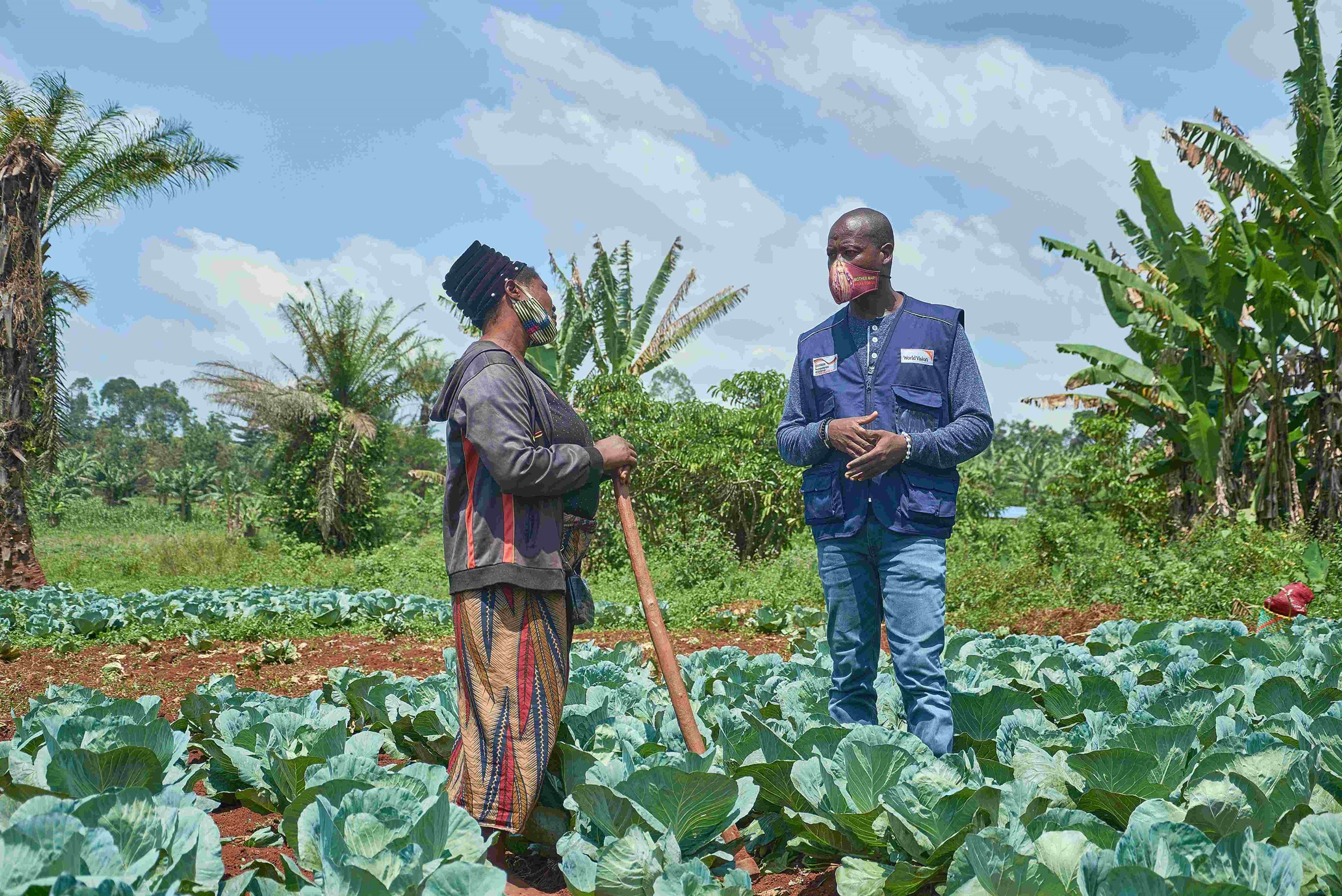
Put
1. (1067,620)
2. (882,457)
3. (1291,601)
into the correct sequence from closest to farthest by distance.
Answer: (882,457) → (1291,601) → (1067,620)

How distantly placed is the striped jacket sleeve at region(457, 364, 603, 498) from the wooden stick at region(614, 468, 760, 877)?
257 mm

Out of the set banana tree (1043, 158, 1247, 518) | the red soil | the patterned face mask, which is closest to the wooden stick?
the patterned face mask

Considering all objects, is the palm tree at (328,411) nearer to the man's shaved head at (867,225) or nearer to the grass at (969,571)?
the grass at (969,571)

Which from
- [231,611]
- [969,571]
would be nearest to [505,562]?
[231,611]

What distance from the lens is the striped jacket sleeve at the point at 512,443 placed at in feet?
8.10

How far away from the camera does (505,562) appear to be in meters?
2.54

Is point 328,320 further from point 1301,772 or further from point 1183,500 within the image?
point 1301,772

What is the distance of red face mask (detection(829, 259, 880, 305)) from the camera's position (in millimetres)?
3051

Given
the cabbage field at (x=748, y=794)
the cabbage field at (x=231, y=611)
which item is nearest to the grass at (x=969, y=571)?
the cabbage field at (x=231, y=611)

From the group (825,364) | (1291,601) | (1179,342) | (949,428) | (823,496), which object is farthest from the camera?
(1179,342)

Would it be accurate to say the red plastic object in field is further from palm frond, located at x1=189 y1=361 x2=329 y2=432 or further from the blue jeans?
palm frond, located at x1=189 y1=361 x2=329 y2=432

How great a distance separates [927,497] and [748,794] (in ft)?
3.39

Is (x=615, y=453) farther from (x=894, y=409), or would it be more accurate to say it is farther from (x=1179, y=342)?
(x=1179, y=342)

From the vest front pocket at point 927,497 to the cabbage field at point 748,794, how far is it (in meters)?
0.67
